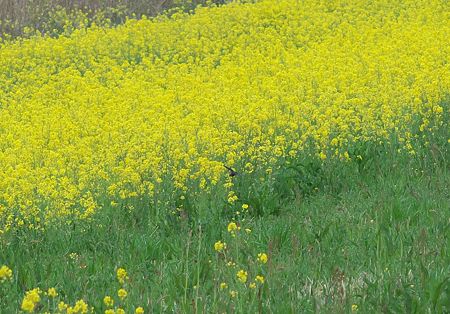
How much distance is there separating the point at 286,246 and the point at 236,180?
181 cm

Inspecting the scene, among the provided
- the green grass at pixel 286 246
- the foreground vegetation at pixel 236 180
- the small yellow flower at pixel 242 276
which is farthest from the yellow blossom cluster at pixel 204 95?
the small yellow flower at pixel 242 276

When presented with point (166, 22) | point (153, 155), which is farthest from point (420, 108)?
point (166, 22)

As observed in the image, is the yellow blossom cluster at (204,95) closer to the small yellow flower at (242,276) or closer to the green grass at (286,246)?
the green grass at (286,246)

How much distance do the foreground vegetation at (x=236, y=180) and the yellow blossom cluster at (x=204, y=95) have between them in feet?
0.11

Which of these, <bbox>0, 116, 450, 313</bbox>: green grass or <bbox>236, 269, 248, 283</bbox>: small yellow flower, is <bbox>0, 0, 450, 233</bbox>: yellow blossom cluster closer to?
<bbox>0, 116, 450, 313</bbox>: green grass

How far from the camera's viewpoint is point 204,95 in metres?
9.24

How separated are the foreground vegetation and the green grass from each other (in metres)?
0.02

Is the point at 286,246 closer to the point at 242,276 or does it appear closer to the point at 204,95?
the point at 242,276

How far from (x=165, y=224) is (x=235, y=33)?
27.8 ft

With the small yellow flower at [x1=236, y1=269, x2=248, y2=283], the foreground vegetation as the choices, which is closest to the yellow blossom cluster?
the foreground vegetation

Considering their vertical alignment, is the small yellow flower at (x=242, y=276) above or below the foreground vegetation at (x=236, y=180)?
above

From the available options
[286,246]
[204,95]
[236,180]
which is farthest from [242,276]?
[204,95]

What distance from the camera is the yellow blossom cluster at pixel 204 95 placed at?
637 centimetres

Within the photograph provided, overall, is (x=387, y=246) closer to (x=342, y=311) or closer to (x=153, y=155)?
(x=342, y=311)
